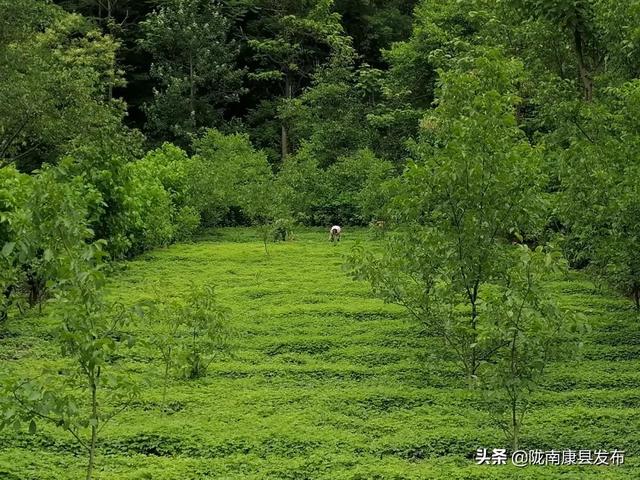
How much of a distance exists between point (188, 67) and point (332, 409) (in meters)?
22.1

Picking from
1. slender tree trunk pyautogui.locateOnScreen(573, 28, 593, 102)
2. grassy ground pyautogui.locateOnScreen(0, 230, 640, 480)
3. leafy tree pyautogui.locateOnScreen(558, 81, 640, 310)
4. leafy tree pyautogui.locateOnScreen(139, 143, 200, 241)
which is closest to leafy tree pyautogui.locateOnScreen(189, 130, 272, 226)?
leafy tree pyautogui.locateOnScreen(139, 143, 200, 241)

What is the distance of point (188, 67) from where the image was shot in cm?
2661

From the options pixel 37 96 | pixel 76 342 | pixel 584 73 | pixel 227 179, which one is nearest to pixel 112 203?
pixel 37 96

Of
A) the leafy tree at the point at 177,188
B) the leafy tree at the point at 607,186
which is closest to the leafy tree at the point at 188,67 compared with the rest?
the leafy tree at the point at 177,188

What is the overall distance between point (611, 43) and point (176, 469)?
650 centimetres

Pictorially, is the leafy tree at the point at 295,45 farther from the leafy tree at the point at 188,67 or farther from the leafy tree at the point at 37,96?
the leafy tree at the point at 37,96

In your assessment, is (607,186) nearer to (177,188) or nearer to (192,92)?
(177,188)

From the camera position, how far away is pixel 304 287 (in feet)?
36.9

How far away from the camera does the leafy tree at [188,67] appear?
25.7m

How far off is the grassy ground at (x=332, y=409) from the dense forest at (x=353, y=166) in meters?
0.31

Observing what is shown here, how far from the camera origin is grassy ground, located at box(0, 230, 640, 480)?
5066mm

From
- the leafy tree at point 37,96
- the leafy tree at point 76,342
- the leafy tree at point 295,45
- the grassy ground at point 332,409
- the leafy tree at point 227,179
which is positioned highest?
the leafy tree at point 295,45

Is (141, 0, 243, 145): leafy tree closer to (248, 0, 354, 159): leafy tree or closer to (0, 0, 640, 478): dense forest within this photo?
(0, 0, 640, 478): dense forest

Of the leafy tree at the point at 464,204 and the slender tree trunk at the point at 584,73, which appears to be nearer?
the leafy tree at the point at 464,204
